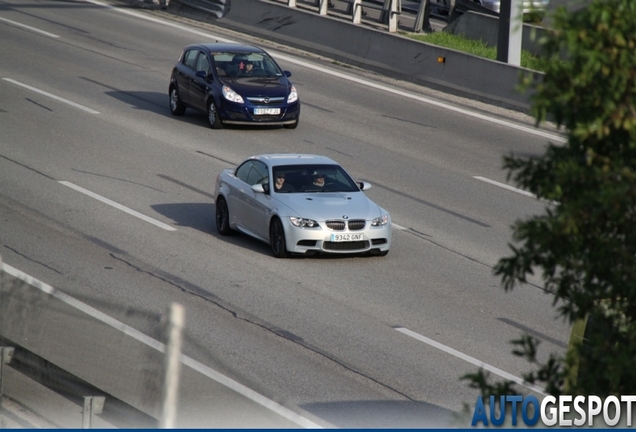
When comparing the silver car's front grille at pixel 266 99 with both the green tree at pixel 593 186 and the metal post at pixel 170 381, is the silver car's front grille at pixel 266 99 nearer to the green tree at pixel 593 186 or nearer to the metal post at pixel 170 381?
the metal post at pixel 170 381

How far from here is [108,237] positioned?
1617cm

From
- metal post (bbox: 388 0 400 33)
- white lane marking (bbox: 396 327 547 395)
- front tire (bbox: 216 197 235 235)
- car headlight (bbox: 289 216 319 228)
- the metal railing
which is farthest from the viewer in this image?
the metal railing

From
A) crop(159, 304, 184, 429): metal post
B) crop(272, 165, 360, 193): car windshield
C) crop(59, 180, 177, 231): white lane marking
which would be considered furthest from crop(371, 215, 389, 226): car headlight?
crop(159, 304, 184, 429): metal post

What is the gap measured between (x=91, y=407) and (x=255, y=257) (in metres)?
9.19

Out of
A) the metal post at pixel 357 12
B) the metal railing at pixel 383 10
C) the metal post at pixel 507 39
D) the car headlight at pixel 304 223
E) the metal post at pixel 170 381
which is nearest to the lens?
the metal post at pixel 170 381

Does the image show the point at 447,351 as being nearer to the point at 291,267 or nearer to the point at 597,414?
the point at 291,267

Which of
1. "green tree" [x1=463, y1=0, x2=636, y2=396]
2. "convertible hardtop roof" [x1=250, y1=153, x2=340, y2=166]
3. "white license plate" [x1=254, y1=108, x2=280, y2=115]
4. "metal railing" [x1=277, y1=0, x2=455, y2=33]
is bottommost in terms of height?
"white license plate" [x1=254, y1=108, x2=280, y2=115]

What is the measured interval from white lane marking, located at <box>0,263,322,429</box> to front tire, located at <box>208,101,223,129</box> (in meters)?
16.5

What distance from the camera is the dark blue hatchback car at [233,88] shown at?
23.9 metres

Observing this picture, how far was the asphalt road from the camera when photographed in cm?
745

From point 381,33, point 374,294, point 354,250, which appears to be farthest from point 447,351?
point 381,33

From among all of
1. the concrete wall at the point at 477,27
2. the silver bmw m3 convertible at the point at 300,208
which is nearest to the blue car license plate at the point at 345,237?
the silver bmw m3 convertible at the point at 300,208

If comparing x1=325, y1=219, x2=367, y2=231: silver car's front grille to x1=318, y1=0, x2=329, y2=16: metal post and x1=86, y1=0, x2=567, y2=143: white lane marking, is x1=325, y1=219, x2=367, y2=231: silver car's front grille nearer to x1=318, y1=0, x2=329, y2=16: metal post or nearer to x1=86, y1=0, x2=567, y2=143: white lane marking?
x1=86, y1=0, x2=567, y2=143: white lane marking

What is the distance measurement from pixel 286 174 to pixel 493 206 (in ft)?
14.9
